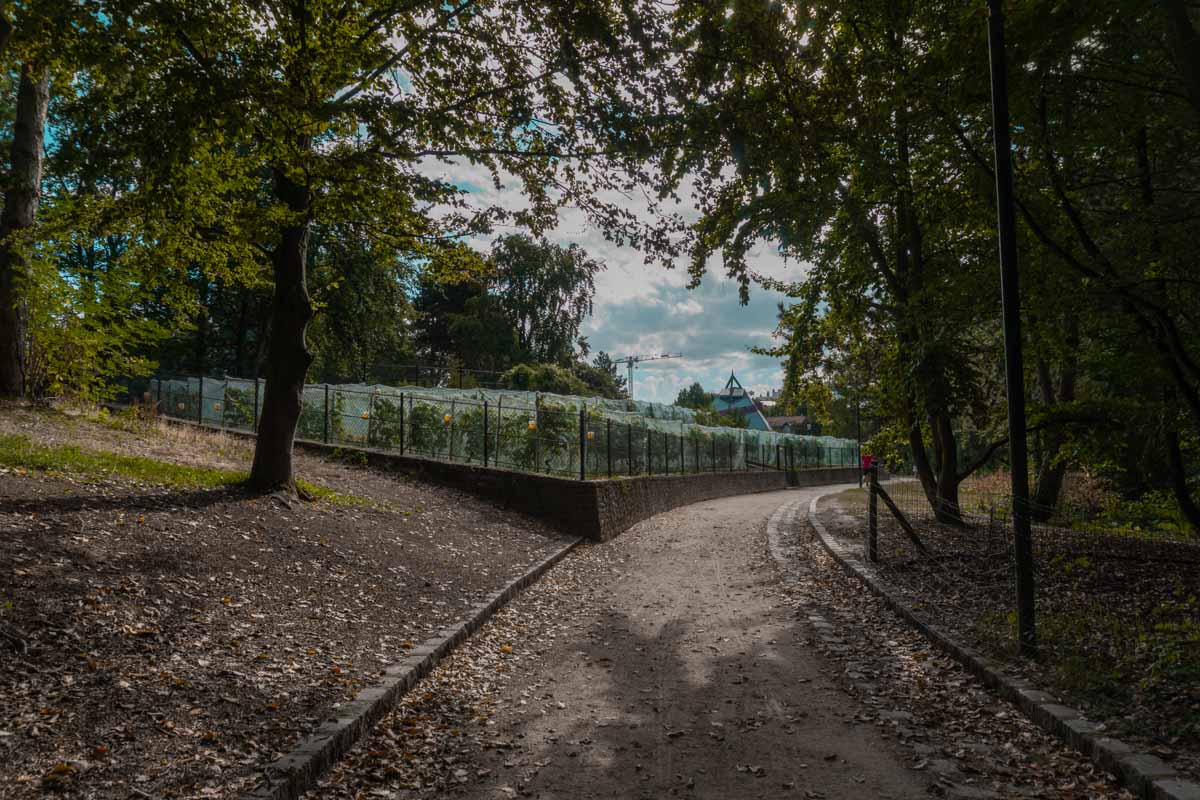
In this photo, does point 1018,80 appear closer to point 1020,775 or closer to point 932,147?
point 932,147

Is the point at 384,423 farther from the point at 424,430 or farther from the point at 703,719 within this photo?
the point at 703,719

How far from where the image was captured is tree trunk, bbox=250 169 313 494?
1012cm

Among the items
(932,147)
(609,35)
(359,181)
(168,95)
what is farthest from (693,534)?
(168,95)

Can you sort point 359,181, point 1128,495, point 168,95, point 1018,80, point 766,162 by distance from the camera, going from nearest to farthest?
1. point 168,95
2. point 1018,80
3. point 766,162
4. point 359,181
5. point 1128,495

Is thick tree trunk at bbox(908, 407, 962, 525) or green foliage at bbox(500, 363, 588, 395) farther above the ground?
green foliage at bbox(500, 363, 588, 395)

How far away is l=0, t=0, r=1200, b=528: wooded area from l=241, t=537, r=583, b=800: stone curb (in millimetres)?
5121

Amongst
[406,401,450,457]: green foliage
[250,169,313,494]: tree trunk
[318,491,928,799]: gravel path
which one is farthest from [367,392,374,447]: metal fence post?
[318,491,928,799]: gravel path

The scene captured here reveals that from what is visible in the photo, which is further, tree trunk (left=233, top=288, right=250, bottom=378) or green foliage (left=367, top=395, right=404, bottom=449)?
tree trunk (left=233, top=288, right=250, bottom=378)

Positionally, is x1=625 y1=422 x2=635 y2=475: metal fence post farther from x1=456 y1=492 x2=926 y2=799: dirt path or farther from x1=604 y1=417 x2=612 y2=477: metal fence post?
x1=456 y1=492 x2=926 y2=799: dirt path

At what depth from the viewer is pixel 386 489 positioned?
1359 centimetres

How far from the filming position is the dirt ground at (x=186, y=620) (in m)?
3.62

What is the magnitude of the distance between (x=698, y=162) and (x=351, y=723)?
6.92 m

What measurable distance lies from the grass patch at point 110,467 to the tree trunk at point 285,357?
0.65 metres

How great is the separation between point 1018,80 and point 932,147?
2.67m
